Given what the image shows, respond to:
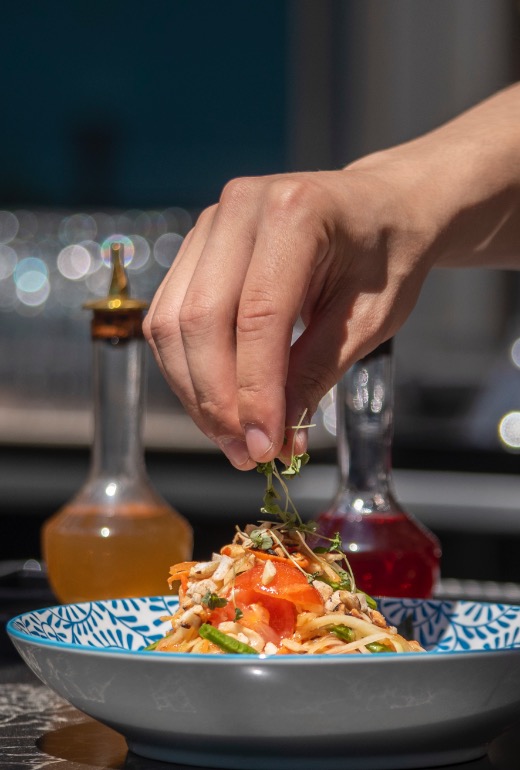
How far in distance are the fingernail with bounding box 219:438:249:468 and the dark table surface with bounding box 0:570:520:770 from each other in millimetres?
199

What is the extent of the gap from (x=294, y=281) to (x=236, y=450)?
0.13 metres

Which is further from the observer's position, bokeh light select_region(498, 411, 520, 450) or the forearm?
bokeh light select_region(498, 411, 520, 450)

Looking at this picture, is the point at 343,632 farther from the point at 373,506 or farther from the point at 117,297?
the point at 117,297

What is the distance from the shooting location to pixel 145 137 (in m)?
7.93

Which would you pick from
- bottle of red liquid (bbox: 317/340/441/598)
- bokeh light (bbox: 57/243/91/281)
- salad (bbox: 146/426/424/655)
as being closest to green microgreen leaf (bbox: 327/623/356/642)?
salad (bbox: 146/426/424/655)

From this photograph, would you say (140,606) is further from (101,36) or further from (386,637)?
(101,36)

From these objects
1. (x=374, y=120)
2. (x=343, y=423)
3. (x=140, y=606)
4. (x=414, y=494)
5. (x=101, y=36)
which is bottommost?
(x=414, y=494)

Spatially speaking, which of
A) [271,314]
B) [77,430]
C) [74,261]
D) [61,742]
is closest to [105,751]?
[61,742]

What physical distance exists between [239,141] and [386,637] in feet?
24.2

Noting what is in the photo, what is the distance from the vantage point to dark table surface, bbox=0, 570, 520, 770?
0.73m

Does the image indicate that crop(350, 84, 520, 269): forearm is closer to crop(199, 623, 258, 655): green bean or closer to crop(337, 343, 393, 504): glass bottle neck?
crop(337, 343, 393, 504): glass bottle neck

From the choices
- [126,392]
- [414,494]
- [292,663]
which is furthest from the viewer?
[414,494]

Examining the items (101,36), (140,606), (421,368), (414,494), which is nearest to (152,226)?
(421,368)

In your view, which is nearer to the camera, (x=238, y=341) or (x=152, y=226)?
(x=238, y=341)
